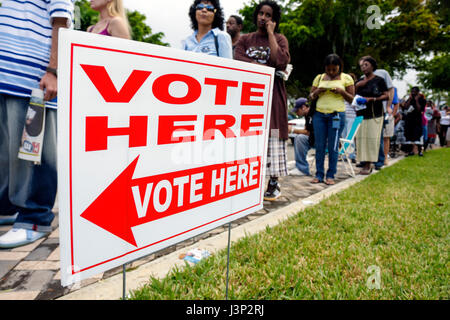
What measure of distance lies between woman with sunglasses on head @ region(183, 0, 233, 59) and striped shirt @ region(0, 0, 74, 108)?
41.9 inches

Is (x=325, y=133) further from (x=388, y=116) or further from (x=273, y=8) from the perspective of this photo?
(x=388, y=116)

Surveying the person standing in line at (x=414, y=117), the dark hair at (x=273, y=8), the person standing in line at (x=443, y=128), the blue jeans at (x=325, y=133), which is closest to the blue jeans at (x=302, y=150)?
the blue jeans at (x=325, y=133)

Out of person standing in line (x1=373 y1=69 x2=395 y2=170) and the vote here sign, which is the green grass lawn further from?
person standing in line (x1=373 y1=69 x2=395 y2=170)

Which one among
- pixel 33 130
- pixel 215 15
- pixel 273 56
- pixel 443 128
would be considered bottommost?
pixel 33 130

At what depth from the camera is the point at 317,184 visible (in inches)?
186

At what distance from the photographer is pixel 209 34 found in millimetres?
2766

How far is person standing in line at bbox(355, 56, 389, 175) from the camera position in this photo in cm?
517

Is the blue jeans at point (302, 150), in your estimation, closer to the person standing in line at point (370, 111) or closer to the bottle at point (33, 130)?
the person standing in line at point (370, 111)

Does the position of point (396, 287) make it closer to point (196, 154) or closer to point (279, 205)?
→ point (196, 154)

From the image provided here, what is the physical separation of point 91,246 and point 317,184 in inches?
165

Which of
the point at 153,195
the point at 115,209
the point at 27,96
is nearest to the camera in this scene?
the point at 115,209

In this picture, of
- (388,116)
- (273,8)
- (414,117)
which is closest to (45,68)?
(273,8)

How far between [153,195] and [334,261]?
56.9 inches

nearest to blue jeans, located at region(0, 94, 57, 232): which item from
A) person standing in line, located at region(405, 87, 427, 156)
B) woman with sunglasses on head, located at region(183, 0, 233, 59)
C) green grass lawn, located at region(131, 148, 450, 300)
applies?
green grass lawn, located at region(131, 148, 450, 300)
